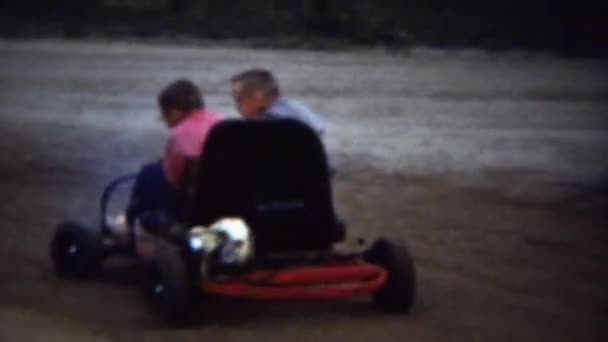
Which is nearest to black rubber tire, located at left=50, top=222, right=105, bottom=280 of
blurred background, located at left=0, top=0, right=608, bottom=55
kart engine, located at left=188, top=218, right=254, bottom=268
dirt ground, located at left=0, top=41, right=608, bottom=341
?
dirt ground, located at left=0, top=41, right=608, bottom=341

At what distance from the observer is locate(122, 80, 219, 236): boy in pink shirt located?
942 centimetres

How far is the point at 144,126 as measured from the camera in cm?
2003

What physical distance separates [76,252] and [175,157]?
43.2 inches

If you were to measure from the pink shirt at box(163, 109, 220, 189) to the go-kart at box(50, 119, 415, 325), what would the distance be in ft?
0.84

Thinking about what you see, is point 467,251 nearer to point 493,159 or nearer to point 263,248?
point 263,248

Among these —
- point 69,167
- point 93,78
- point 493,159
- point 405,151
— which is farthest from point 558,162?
point 93,78

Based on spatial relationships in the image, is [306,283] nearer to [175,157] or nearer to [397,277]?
[397,277]

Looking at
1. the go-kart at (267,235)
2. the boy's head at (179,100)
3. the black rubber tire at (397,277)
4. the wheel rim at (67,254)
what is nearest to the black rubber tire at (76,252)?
the wheel rim at (67,254)

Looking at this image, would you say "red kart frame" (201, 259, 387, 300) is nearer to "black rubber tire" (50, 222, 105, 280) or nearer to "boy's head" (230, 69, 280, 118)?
"boy's head" (230, 69, 280, 118)

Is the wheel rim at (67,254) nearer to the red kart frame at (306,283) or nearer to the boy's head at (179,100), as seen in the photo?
the boy's head at (179,100)

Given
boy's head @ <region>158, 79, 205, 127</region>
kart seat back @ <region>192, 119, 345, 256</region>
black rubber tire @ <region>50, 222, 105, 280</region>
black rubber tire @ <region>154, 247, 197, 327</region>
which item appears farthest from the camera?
black rubber tire @ <region>50, 222, 105, 280</region>

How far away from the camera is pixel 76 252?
1002 centimetres

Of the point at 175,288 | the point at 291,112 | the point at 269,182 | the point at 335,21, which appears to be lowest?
the point at 335,21

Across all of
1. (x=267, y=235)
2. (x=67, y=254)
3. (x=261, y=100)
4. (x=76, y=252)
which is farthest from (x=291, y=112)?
(x=67, y=254)
